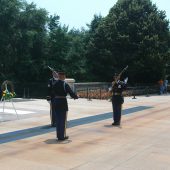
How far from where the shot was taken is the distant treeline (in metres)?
34.7

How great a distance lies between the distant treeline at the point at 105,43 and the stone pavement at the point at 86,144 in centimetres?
2017

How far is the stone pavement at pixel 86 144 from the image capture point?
765 cm

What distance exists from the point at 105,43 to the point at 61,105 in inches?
1019

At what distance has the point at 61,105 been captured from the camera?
33.2ft

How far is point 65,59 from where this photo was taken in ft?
Answer: 153

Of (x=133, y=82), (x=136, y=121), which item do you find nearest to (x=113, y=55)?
(x=133, y=82)

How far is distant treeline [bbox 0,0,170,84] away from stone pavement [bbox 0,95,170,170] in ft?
66.2

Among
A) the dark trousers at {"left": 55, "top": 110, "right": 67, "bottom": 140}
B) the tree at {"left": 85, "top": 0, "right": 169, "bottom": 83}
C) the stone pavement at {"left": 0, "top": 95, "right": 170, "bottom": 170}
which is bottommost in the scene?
the stone pavement at {"left": 0, "top": 95, "right": 170, "bottom": 170}

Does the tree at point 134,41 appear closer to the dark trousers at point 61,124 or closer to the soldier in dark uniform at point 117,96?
the soldier in dark uniform at point 117,96

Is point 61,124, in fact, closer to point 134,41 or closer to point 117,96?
point 117,96

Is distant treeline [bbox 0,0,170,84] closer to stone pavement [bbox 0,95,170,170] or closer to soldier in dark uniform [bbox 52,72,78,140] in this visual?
stone pavement [bbox 0,95,170,170]

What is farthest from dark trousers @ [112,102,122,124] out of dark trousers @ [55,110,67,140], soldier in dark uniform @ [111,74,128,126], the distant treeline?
the distant treeline

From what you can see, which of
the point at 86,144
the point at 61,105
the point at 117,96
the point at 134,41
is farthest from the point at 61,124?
the point at 134,41

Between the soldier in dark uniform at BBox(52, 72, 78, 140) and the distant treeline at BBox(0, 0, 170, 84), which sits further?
the distant treeline at BBox(0, 0, 170, 84)
